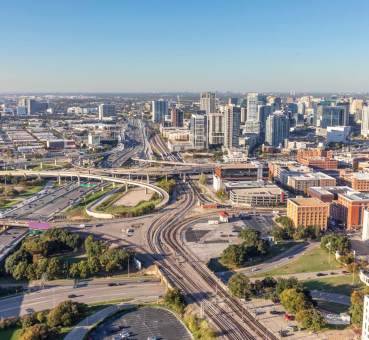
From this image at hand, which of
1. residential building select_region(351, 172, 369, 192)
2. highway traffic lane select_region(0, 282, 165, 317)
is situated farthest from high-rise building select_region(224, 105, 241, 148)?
highway traffic lane select_region(0, 282, 165, 317)

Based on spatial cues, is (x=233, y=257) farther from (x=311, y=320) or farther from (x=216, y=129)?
(x=216, y=129)

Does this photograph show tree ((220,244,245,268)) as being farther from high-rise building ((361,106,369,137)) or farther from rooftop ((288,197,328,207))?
high-rise building ((361,106,369,137))

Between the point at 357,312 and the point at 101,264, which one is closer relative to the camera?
the point at 357,312

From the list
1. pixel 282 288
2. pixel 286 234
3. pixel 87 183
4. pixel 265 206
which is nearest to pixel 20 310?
pixel 282 288

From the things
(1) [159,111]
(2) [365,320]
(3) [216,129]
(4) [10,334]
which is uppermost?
(1) [159,111]

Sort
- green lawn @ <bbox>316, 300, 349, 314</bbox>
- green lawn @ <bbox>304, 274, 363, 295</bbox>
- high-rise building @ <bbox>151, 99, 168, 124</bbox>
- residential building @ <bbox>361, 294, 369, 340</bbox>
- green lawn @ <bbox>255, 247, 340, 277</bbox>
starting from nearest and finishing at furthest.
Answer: residential building @ <bbox>361, 294, 369, 340</bbox>
green lawn @ <bbox>316, 300, 349, 314</bbox>
green lawn @ <bbox>304, 274, 363, 295</bbox>
green lawn @ <bbox>255, 247, 340, 277</bbox>
high-rise building @ <bbox>151, 99, 168, 124</bbox>

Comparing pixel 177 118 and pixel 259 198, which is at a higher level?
pixel 177 118

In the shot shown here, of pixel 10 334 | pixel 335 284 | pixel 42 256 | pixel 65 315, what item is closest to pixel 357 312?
pixel 335 284
